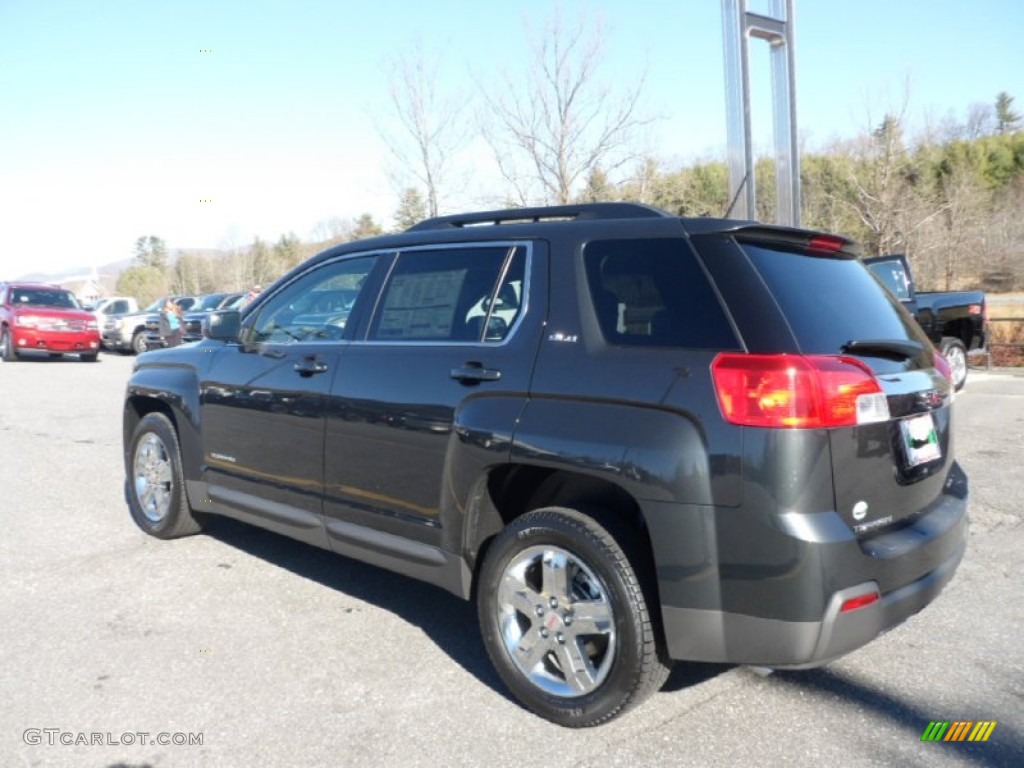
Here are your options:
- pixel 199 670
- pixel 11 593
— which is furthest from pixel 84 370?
pixel 199 670

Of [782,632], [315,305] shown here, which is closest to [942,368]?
[782,632]

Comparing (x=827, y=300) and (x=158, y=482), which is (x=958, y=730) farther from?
(x=158, y=482)

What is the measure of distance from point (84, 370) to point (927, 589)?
1909 cm

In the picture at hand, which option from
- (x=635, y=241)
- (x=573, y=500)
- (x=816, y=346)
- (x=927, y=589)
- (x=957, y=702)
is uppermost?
(x=635, y=241)

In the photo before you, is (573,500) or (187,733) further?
(573,500)

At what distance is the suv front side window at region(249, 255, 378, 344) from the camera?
4.30 m

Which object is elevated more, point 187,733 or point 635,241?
point 635,241

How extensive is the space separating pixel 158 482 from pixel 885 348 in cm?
438

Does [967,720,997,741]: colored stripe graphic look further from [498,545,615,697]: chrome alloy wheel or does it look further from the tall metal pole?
the tall metal pole

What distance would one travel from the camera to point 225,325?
494cm

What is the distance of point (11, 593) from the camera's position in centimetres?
454

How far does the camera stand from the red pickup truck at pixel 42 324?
1997 cm

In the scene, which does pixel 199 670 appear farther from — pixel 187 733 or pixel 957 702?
pixel 957 702

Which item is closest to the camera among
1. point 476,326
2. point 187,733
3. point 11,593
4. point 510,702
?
point 187,733
